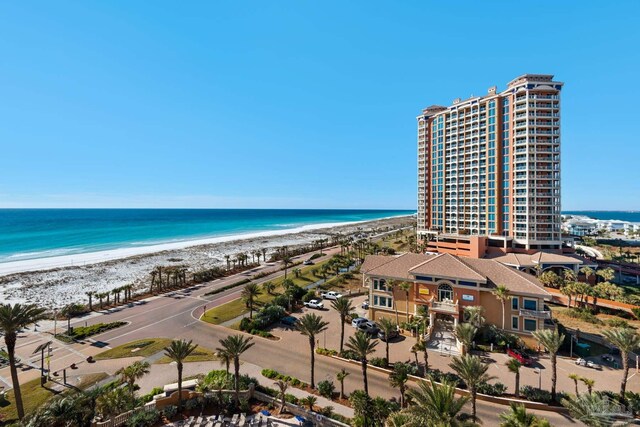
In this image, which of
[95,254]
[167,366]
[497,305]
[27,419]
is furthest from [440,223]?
[95,254]

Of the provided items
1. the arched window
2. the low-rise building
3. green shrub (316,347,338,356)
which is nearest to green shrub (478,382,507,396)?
the low-rise building

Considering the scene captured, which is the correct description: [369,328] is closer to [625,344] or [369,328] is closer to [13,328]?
[625,344]

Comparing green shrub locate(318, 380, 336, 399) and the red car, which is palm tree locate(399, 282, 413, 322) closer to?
the red car

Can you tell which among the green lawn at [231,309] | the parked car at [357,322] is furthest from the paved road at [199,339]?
the parked car at [357,322]

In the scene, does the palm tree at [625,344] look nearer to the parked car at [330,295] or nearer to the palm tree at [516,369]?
the palm tree at [516,369]

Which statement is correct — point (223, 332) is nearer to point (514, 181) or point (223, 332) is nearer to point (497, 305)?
point (497, 305)

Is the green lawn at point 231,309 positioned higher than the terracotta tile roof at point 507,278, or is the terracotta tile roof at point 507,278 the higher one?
the terracotta tile roof at point 507,278
